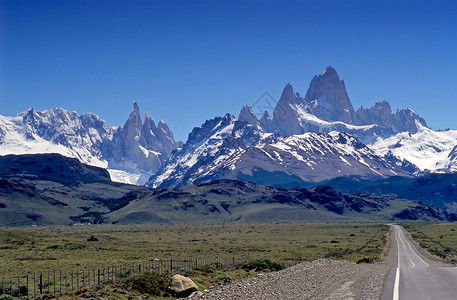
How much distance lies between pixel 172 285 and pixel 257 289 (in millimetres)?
5931

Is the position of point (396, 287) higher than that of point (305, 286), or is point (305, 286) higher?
point (396, 287)

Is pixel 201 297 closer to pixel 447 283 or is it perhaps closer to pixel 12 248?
pixel 447 283

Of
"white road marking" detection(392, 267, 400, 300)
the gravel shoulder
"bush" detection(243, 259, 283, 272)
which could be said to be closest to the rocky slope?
the gravel shoulder

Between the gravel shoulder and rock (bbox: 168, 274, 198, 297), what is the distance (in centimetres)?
130

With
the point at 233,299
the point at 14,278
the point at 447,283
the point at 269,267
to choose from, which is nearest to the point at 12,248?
the point at 14,278

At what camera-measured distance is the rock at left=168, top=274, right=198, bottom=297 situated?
35875mm

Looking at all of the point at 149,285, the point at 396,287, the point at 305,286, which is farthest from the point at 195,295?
the point at 396,287

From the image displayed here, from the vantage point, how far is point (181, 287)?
36156 millimetres

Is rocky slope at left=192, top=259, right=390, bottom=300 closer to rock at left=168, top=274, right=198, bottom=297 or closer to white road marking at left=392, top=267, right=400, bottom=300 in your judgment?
white road marking at left=392, top=267, right=400, bottom=300

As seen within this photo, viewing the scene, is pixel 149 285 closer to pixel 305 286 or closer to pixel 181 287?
pixel 181 287

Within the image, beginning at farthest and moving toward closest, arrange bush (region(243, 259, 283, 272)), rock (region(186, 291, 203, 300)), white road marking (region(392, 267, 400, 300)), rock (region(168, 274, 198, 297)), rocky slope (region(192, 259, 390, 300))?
1. bush (region(243, 259, 283, 272))
2. rock (region(168, 274, 198, 297))
3. rocky slope (region(192, 259, 390, 300))
4. rock (region(186, 291, 203, 300))
5. white road marking (region(392, 267, 400, 300))

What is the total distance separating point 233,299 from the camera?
3259 centimetres

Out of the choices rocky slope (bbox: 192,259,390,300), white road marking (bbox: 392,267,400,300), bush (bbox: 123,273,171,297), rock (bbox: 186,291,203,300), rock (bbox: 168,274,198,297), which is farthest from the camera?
bush (bbox: 123,273,171,297)

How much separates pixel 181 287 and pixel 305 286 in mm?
9529
